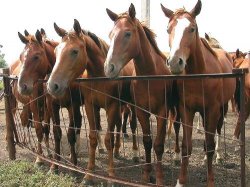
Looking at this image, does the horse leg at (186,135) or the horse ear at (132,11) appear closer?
the horse ear at (132,11)

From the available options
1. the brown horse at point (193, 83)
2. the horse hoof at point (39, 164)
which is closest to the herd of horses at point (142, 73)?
the brown horse at point (193, 83)

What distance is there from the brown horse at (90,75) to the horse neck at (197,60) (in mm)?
1043

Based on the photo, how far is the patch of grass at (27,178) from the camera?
15.6 feet

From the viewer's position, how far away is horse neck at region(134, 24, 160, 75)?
4.62m

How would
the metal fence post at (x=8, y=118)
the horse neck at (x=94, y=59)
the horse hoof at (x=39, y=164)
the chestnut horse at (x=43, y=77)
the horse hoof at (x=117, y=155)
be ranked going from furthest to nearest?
the horse hoof at (x=117, y=155) → the horse hoof at (x=39, y=164) → the metal fence post at (x=8, y=118) → the chestnut horse at (x=43, y=77) → the horse neck at (x=94, y=59)

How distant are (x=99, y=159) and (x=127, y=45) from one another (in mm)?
3003

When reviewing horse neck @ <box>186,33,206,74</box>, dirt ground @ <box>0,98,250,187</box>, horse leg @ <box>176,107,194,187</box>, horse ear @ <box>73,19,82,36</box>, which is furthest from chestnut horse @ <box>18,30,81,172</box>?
horse neck @ <box>186,33,206,74</box>

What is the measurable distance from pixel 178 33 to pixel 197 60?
0.57 meters

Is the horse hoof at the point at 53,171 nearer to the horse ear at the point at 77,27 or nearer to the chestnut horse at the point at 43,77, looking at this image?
the chestnut horse at the point at 43,77

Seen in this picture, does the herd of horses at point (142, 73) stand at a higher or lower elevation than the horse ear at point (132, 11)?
lower

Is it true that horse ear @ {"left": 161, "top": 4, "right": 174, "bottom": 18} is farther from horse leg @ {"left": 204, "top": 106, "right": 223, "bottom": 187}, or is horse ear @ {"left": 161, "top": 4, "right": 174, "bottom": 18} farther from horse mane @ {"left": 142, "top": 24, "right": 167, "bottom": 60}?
Answer: horse leg @ {"left": 204, "top": 106, "right": 223, "bottom": 187}

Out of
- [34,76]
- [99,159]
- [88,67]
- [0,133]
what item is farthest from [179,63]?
[0,133]

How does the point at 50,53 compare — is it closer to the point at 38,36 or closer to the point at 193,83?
the point at 38,36

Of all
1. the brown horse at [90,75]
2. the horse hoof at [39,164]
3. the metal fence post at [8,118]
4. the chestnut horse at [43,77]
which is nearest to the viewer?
the brown horse at [90,75]
